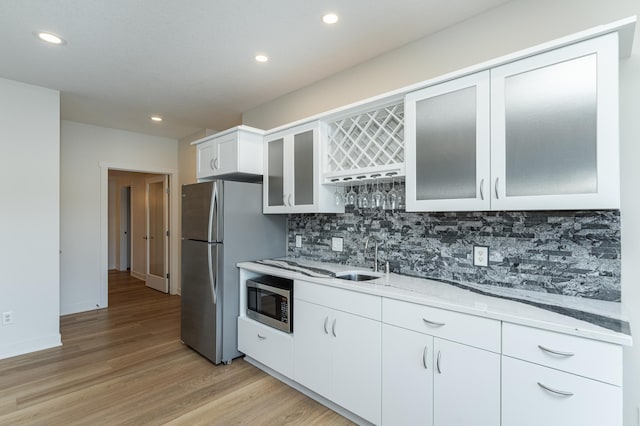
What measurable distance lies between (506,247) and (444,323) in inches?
27.2

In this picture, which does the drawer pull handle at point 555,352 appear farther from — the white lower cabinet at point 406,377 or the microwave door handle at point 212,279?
the microwave door handle at point 212,279

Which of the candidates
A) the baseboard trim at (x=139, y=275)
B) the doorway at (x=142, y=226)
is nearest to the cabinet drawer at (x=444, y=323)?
the doorway at (x=142, y=226)

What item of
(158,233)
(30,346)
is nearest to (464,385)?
(30,346)

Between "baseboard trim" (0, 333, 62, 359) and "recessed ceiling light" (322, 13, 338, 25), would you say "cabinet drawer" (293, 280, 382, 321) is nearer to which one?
"recessed ceiling light" (322, 13, 338, 25)

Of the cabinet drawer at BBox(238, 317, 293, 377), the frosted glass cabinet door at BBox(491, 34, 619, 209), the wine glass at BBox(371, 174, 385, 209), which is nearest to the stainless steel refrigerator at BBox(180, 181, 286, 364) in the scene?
the cabinet drawer at BBox(238, 317, 293, 377)

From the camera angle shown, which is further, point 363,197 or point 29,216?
point 29,216

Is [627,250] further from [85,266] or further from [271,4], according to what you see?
[85,266]

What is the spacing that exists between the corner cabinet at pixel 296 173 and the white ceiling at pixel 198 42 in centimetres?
62

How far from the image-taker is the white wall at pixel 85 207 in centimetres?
459

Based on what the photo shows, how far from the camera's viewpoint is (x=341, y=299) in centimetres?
220

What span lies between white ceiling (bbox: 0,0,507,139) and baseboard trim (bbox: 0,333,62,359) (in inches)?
103

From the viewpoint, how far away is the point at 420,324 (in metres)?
1.79

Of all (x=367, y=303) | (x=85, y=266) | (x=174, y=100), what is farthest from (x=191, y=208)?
(x=85, y=266)

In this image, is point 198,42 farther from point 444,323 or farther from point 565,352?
point 565,352
